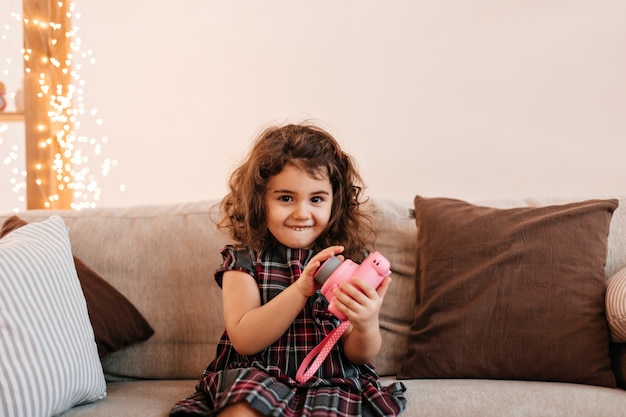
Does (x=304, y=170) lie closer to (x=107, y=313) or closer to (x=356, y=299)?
(x=356, y=299)

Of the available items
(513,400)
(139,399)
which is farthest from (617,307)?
(139,399)

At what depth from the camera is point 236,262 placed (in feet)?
4.60

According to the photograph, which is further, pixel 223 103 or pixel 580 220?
pixel 223 103

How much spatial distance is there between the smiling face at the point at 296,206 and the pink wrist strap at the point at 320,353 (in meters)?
0.24

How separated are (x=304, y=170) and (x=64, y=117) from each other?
1930 mm

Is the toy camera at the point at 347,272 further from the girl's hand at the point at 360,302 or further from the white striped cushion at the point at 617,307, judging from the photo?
the white striped cushion at the point at 617,307

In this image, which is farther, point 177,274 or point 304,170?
point 177,274

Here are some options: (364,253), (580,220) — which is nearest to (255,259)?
(364,253)

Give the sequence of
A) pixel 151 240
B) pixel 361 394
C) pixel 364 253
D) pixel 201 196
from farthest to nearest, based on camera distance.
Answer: pixel 201 196, pixel 151 240, pixel 364 253, pixel 361 394

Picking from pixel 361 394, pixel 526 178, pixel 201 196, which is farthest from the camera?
pixel 201 196

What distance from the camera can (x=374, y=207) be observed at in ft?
5.65

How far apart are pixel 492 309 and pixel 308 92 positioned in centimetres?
132

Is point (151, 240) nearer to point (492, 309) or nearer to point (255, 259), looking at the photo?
point (255, 259)

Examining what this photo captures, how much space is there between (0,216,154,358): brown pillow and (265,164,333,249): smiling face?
1.61 feet
